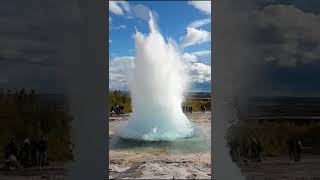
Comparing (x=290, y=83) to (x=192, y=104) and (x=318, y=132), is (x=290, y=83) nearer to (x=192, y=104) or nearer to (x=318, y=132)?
(x=318, y=132)

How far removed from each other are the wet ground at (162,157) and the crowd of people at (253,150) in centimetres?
264

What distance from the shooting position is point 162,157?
9617 millimetres

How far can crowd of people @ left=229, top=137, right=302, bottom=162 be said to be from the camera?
505cm

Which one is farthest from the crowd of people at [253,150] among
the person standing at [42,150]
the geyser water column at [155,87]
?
the geyser water column at [155,87]

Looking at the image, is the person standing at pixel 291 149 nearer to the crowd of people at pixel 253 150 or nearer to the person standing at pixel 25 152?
the crowd of people at pixel 253 150

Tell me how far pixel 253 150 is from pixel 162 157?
436 centimetres

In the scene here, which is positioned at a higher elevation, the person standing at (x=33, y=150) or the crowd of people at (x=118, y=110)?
the crowd of people at (x=118, y=110)

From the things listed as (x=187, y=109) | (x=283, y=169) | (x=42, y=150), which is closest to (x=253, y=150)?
(x=283, y=169)

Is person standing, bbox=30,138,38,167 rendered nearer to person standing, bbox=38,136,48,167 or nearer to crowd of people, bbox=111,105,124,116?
person standing, bbox=38,136,48,167

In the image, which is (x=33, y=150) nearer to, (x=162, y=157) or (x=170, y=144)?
(x=162, y=157)

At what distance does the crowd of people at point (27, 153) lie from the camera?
5.11 m

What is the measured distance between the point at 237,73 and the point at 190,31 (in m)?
4.48

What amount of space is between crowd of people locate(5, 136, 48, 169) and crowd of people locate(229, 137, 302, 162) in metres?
2.51

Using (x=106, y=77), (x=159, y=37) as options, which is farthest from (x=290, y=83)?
(x=159, y=37)
